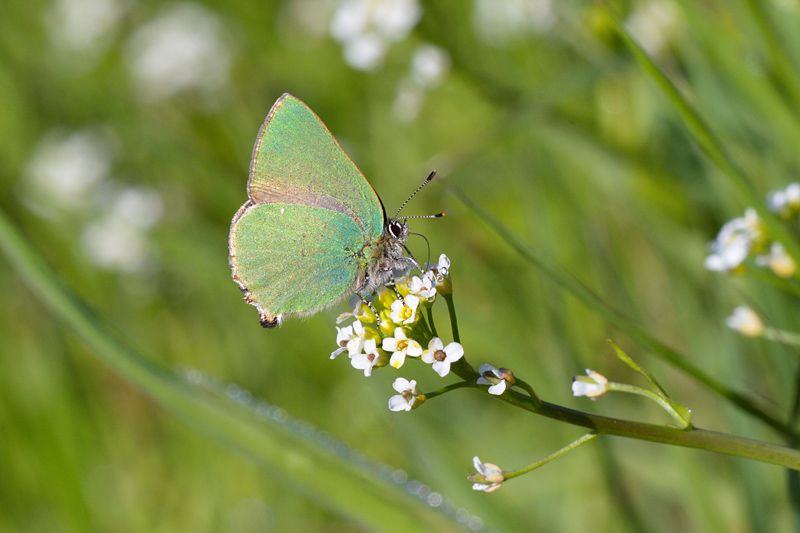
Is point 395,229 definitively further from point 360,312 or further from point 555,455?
point 555,455

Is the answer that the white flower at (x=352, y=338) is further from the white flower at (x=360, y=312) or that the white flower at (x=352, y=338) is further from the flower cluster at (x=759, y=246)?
the flower cluster at (x=759, y=246)

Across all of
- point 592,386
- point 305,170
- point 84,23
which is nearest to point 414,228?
point 305,170

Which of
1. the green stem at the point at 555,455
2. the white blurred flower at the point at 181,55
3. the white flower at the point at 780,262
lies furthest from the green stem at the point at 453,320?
the white blurred flower at the point at 181,55

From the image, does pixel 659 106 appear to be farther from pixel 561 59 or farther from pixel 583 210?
pixel 561 59

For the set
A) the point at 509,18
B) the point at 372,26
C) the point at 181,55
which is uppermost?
the point at 509,18

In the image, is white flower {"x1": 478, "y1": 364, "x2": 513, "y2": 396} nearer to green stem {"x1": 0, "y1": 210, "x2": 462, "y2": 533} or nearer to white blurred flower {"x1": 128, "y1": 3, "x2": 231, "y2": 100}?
green stem {"x1": 0, "y1": 210, "x2": 462, "y2": 533}
